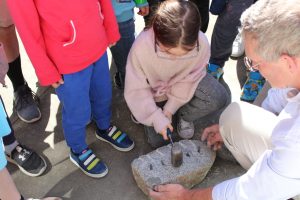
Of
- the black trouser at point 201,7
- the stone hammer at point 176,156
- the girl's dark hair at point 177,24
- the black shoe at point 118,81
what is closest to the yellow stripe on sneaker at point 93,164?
the stone hammer at point 176,156

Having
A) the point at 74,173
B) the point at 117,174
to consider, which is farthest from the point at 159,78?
the point at 74,173

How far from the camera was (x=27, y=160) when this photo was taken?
89.1 inches

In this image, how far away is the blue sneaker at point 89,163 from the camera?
224 cm

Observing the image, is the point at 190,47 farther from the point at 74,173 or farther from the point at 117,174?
the point at 74,173

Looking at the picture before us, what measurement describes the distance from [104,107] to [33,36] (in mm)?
692

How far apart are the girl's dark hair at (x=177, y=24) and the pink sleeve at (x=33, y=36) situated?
1.83 feet

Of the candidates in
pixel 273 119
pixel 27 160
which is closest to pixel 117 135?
pixel 27 160

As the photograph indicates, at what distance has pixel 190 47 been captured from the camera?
193 cm

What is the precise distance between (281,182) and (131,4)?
4.50 feet

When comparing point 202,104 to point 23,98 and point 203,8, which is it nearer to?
point 203,8

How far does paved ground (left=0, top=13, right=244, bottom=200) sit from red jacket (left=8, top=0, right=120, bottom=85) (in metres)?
0.68

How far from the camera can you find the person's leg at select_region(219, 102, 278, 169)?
73.3 inches

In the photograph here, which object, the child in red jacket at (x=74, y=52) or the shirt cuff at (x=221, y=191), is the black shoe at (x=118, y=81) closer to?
the child in red jacket at (x=74, y=52)

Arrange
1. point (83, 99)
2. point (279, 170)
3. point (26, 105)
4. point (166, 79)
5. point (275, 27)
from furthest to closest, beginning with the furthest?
point (26, 105) → point (166, 79) → point (83, 99) → point (279, 170) → point (275, 27)
